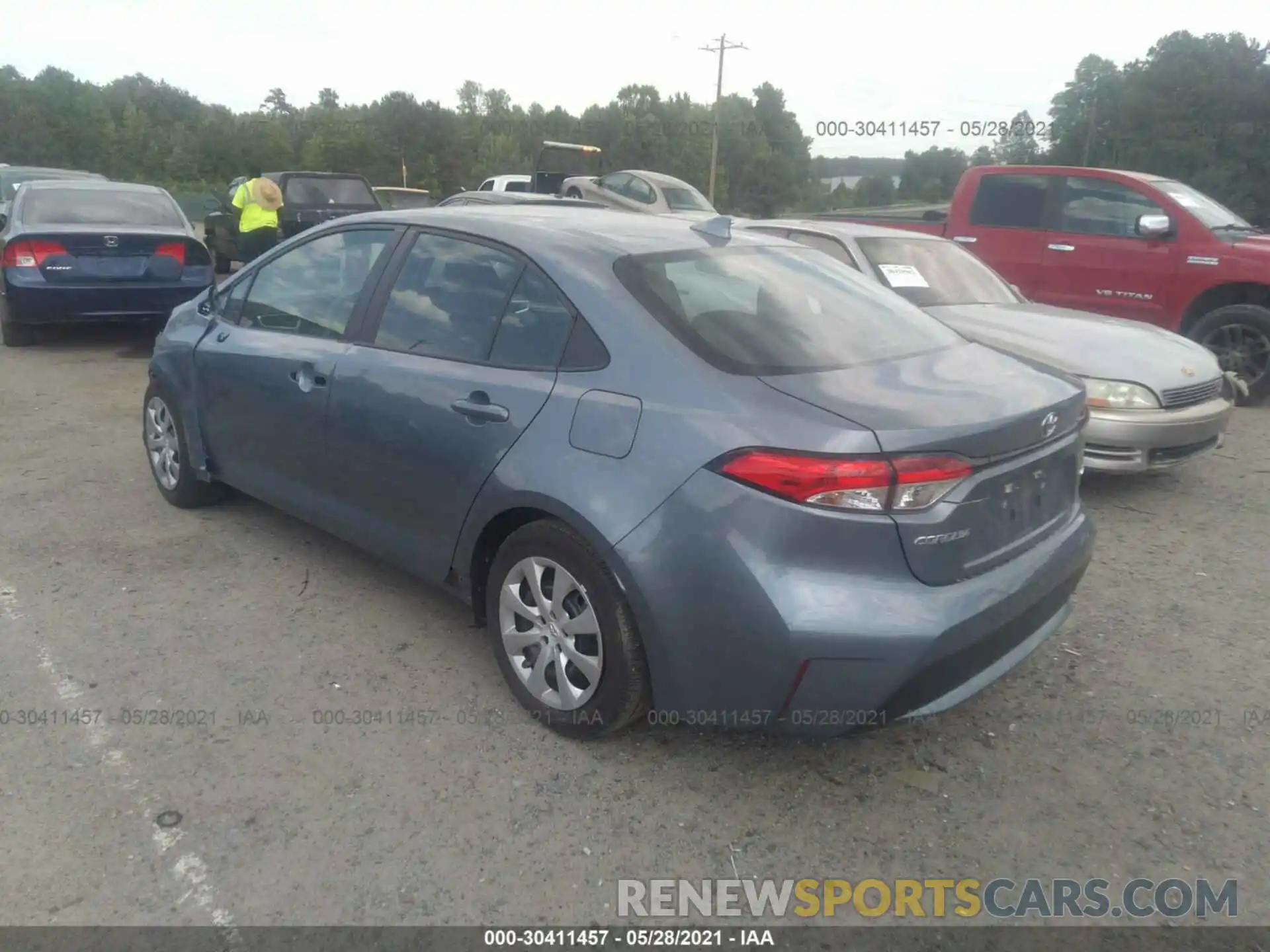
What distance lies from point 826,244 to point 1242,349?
3785 mm

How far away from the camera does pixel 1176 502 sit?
559 centimetres

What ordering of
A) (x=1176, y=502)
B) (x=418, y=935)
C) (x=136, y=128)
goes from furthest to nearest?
(x=136, y=128)
(x=1176, y=502)
(x=418, y=935)

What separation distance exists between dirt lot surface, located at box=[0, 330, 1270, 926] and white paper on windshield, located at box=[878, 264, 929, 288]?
95.5 inches

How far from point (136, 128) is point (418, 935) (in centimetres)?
5713

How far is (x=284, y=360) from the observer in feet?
13.4

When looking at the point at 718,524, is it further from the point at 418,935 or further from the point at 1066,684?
the point at 1066,684

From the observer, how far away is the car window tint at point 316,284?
3918 millimetres

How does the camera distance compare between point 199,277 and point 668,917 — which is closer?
point 668,917

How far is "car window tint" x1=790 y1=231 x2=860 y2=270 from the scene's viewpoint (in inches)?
245

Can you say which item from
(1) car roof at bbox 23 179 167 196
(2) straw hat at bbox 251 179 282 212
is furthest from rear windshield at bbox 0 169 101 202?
(1) car roof at bbox 23 179 167 196

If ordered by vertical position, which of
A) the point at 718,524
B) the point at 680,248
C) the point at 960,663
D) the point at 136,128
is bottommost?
the point at 960,663

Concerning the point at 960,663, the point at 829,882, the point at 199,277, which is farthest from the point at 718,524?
the point at 199,277

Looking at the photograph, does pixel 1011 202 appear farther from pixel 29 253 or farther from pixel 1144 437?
pixel 29 253

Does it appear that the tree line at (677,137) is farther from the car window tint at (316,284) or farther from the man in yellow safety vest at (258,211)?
the car window tint at (316,284)
